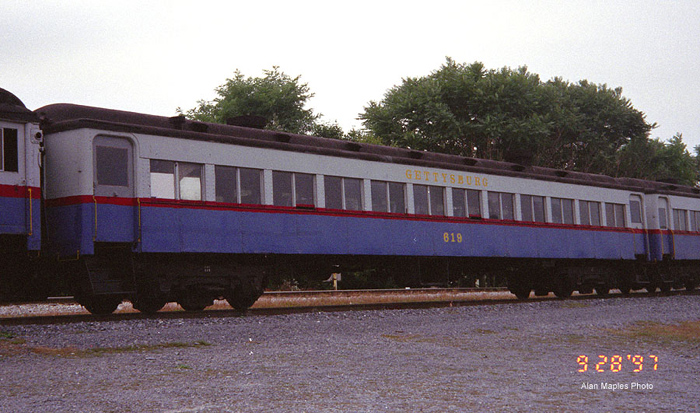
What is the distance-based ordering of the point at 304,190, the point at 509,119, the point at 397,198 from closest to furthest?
the point at 304,190, the point at 397,198, the point at 509,119

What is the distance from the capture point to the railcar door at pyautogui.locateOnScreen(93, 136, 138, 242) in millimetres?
12508

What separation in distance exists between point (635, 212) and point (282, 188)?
46.8 ft

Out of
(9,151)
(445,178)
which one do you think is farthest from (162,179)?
(445,178)

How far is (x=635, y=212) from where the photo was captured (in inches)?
958

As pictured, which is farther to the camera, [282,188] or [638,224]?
[638,224]

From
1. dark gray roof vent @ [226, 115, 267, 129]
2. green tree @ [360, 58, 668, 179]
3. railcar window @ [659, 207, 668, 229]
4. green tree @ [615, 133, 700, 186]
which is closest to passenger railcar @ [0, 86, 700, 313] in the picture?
dark gray roof vent @ [226, 115, 267, 129]

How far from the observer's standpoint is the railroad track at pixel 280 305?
42.6ft

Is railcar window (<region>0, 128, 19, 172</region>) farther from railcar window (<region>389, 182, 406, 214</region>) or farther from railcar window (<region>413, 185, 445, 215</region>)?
railcar window (<region>413, 185, 445, 215</region>)

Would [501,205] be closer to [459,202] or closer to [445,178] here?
[459,202]

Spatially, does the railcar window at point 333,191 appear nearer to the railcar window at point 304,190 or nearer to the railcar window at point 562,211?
the railcar window at point 304,190

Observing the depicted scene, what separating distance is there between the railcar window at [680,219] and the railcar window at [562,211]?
5.53 metres

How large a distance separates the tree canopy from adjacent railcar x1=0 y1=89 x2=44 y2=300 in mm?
32562

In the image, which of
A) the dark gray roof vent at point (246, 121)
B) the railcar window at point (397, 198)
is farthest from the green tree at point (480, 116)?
the dark gray roof vent at point (246, 121)

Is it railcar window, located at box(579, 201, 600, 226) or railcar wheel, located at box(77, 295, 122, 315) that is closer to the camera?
railcar wheel, located at box(77, 295, 122, 315)
